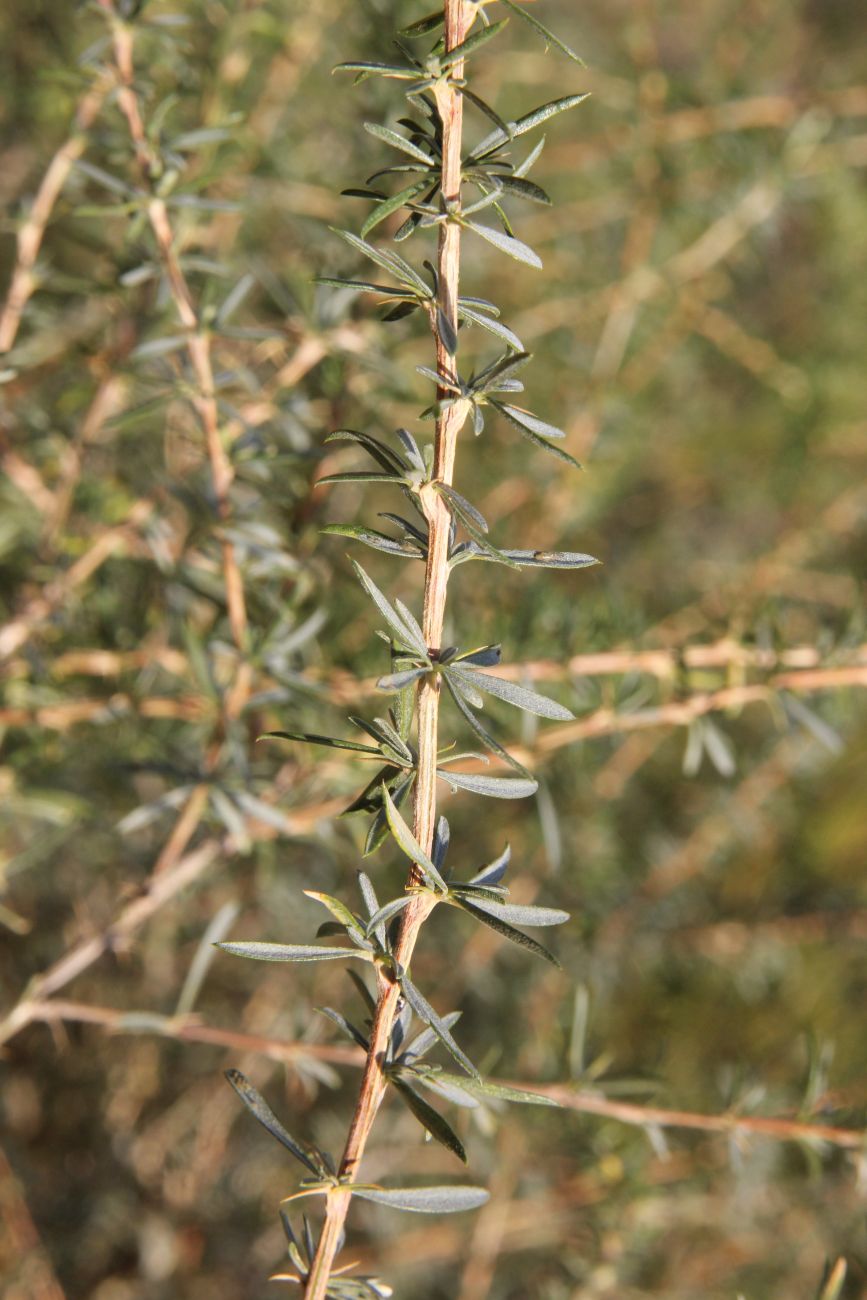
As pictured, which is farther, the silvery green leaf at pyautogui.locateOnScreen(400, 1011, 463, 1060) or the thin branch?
the thin branch

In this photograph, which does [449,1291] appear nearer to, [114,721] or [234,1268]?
[234,1268]

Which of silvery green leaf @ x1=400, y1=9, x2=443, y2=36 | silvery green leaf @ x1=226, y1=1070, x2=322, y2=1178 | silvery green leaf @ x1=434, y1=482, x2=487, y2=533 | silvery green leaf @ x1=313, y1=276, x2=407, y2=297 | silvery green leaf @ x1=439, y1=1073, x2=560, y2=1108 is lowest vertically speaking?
silvery green leaf @ x1=226, y1=1070, x2=322, y2=1178

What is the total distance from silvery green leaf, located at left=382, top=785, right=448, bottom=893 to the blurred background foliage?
236mm

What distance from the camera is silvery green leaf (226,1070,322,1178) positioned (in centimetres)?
36

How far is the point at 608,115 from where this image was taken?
1.68 metres

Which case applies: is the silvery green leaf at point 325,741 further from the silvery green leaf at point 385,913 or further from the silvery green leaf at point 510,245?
the silvery green leaf at point 510,245

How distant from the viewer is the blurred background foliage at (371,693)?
621 millimetres

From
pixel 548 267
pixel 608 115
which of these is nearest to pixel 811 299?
pixel 608 115


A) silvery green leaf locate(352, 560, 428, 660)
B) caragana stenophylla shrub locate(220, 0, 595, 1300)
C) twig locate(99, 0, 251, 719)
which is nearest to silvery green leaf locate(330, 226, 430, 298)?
caragana stenophylla shrub locate(220, 0, 595, 1300)

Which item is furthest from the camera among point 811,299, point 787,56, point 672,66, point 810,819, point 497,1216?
point 672,66

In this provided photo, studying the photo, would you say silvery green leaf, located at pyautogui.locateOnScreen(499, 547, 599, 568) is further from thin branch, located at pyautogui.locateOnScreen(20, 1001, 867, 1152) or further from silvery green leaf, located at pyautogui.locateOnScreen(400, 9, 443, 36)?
thin branch, located at pyautogui.locateOnScreen(20, 1001, 867, 1152)

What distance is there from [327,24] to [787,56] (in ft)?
3.57

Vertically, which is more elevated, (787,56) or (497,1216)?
(787,56)

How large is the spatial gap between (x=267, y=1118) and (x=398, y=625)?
195 mm
